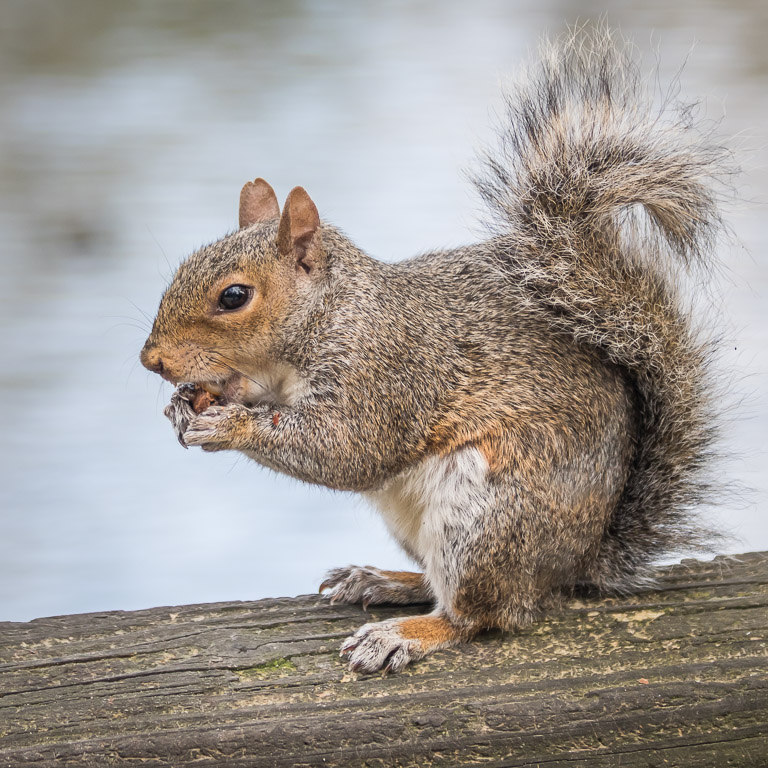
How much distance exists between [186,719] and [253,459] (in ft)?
1.34

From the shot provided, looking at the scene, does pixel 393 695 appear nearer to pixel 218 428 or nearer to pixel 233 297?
pixel 218 428

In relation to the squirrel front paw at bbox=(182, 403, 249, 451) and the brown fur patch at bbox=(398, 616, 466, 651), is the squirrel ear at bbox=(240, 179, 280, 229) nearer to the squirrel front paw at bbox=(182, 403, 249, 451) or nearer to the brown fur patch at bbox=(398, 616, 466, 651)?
the squirrel front paw at bbox=(182, 403, 249, 451)

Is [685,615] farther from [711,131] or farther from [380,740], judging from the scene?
[711,131]

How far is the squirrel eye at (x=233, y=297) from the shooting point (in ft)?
4.85

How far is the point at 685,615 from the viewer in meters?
1.49

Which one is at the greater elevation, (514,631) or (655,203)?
(655,203)

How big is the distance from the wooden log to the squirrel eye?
1.62 feet

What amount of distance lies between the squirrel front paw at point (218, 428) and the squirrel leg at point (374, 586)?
331 millimetres

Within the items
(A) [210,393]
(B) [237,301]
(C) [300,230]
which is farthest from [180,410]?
(C) [300,230]

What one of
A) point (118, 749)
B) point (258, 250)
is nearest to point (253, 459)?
point (258, 250)

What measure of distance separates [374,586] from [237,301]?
54 cm

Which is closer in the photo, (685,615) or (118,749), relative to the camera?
(118,749)

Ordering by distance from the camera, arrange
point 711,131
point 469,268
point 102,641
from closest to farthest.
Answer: point 102,641, point 711,131, point 469,268

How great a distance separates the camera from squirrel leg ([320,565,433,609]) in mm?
1624
